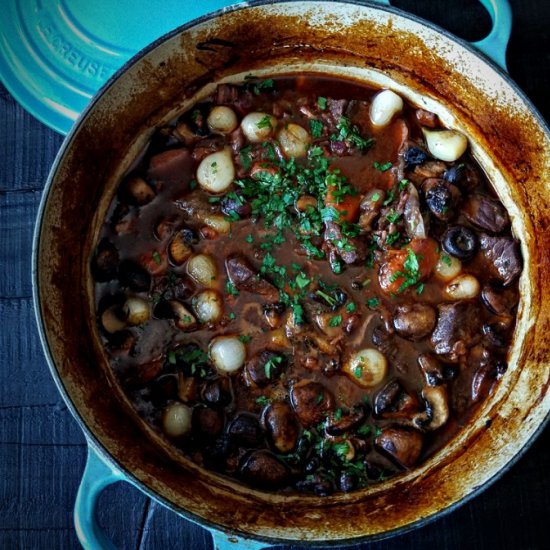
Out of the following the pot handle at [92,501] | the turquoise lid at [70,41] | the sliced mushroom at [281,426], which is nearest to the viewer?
the pot handle at [92,501]

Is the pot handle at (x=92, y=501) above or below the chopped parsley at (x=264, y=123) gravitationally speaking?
below

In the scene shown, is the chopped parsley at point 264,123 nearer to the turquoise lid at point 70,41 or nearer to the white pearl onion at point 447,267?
the turquoise lid at point 70,41

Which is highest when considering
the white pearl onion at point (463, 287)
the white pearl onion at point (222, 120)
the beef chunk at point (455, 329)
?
the white pearl onion at point (222, 120)

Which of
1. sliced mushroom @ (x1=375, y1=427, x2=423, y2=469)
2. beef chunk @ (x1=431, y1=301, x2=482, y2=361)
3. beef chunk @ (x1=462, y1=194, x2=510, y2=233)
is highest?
beef chunk @ (x1=462, y1=194, x2=510, y2=233)

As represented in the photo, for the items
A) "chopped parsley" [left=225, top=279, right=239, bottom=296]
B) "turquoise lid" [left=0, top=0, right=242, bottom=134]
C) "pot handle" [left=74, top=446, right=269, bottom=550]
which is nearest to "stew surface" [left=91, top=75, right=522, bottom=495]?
"chopped parsley" [left=225, top=279, right=239, bottom=296]

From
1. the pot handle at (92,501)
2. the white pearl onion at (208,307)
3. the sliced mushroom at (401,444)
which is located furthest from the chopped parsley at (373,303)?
the pot handle at (92,501)

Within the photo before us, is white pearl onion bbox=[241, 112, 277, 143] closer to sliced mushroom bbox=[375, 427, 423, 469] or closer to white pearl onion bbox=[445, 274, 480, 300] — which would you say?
white pearl onion bbox=[445, 274, 480, 300]

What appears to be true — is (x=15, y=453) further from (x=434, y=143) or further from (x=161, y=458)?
(x=434, y=143)

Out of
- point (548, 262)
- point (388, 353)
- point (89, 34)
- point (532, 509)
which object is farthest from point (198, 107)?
point (532, 509)
